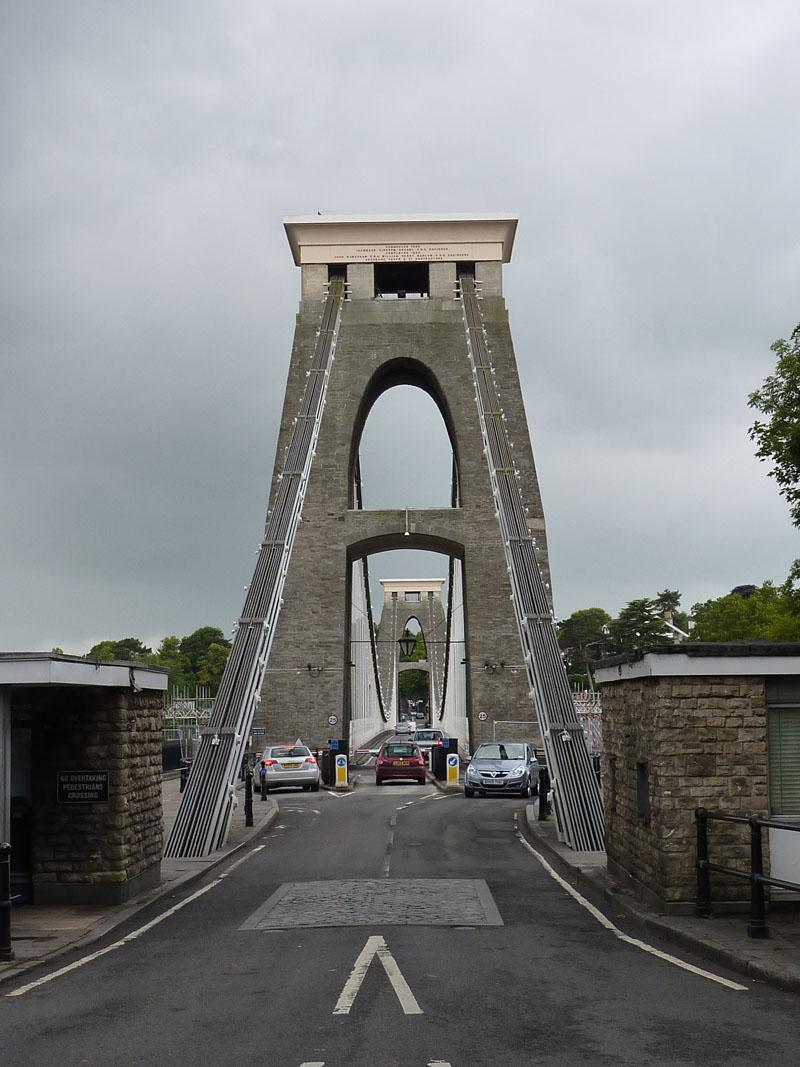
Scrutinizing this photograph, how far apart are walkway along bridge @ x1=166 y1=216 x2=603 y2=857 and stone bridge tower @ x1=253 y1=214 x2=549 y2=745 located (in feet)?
0.19

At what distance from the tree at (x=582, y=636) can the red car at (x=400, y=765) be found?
64.1 m

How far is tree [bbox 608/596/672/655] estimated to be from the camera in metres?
87.2

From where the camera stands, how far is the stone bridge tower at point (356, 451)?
44125 mm

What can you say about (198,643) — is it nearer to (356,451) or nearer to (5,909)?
(356,451)

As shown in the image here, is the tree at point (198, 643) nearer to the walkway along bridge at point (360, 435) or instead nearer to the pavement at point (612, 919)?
the walkway along bridge at point (360, 435)

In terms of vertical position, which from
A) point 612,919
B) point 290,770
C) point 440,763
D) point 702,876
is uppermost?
point 702,876

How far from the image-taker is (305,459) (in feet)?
135

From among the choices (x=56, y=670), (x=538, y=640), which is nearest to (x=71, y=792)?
(x=56, y=670)

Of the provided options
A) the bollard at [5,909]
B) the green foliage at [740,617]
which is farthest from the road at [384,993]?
the green foliage at [740,617]

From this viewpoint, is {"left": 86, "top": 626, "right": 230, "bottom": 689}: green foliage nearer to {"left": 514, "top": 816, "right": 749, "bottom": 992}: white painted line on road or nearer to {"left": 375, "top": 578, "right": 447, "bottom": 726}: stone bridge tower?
{"left": 375, "top": 578, "right": 447, "bottom": 726}: stone bridge tower

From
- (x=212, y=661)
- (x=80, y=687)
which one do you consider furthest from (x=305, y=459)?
(x=212, y=661)

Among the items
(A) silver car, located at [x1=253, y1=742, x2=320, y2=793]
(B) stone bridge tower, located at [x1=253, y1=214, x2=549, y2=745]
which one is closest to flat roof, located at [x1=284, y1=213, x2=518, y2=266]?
(B) stone bridge tower, located at [x1=253, y1=214, x2=549, y2=745]

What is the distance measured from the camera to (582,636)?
350 feet

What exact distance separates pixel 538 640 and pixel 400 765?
8977mm
